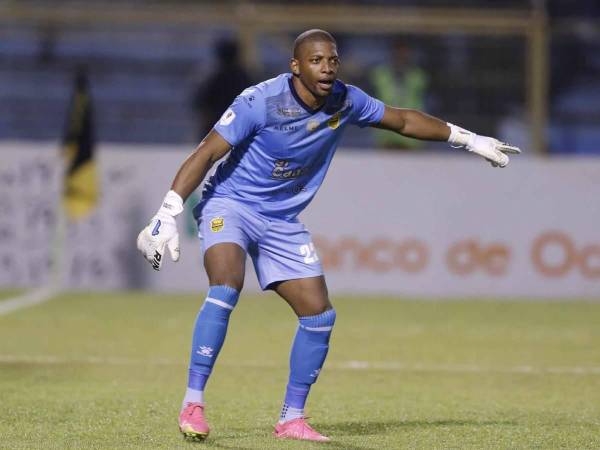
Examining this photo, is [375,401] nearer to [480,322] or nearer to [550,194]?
[480,322]

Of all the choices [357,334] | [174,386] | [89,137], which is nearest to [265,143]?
[174,386]

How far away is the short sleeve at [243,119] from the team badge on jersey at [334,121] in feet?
1.21

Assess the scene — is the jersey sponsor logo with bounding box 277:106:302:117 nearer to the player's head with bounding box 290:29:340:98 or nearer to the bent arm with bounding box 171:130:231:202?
the player's head with bounding box 290:29:340:98

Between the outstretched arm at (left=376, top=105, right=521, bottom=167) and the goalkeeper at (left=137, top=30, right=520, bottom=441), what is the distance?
1 cm

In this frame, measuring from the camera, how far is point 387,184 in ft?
47.0

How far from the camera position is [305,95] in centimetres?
662

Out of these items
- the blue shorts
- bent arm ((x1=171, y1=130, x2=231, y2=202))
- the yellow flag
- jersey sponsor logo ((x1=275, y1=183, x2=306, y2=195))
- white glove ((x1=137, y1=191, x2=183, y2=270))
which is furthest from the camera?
the yellow flag

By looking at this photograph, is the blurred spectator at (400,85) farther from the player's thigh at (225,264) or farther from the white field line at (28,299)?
the player's thigh at (225,264)

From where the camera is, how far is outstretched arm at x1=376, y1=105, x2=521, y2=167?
23.0 ft

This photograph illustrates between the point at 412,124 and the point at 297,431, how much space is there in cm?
167

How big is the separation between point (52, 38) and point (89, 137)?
3831 mm

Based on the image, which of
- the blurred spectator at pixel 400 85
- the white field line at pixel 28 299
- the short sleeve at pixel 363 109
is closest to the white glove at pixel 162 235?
the short sleeve at pixel 363 109

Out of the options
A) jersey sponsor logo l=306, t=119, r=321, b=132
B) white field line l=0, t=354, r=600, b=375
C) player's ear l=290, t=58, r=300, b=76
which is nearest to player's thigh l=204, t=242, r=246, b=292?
jersey sponsor logo l=306, t=119, r=321, b=132

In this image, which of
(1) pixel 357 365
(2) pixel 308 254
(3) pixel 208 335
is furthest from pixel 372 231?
(3) pixel 208 335
